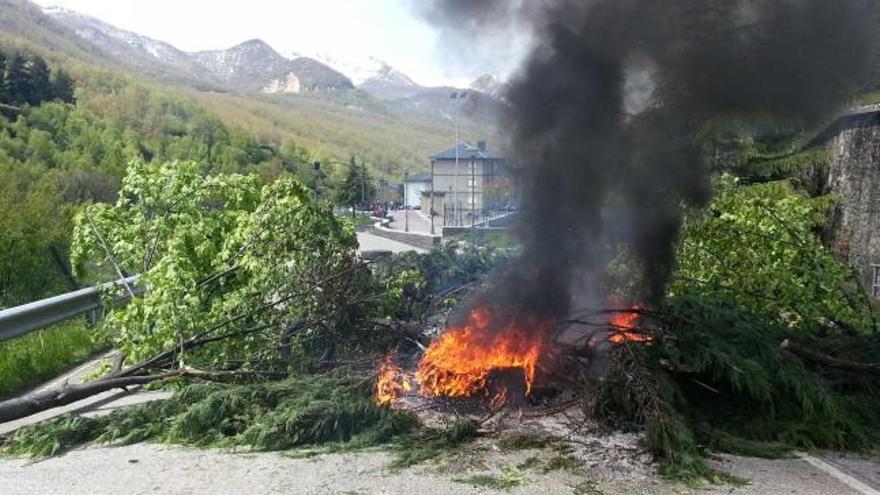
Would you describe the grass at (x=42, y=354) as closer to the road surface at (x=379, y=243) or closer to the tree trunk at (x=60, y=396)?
the tree trunk at (x=60, y=396)

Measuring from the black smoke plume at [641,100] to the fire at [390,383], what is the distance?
1107 mm

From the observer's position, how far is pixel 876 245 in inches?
739

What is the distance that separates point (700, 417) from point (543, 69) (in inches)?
122

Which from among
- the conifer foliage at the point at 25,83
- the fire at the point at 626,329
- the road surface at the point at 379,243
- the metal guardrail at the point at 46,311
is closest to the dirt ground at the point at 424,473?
the fire at the point at 626,329

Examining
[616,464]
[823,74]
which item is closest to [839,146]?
[823,74]

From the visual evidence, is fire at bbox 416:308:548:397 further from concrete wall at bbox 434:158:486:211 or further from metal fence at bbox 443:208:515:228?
concrete wall at bbox 434:158:486:211

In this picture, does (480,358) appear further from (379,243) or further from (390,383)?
(379,243)

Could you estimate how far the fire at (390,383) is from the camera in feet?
19.2

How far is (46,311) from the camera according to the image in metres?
7.95

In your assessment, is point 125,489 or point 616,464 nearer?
point 125,489

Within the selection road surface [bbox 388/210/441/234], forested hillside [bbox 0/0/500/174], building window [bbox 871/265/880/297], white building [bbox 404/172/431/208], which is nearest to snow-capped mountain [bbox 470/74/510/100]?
building window [bbox 871/265/880/297]

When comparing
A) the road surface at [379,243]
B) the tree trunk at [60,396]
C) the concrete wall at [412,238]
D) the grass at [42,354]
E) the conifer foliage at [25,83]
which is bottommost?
the road surface at [379,243]

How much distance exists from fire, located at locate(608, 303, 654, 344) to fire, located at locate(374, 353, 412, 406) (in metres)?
1.70

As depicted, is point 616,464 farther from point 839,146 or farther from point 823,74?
point 839,146
